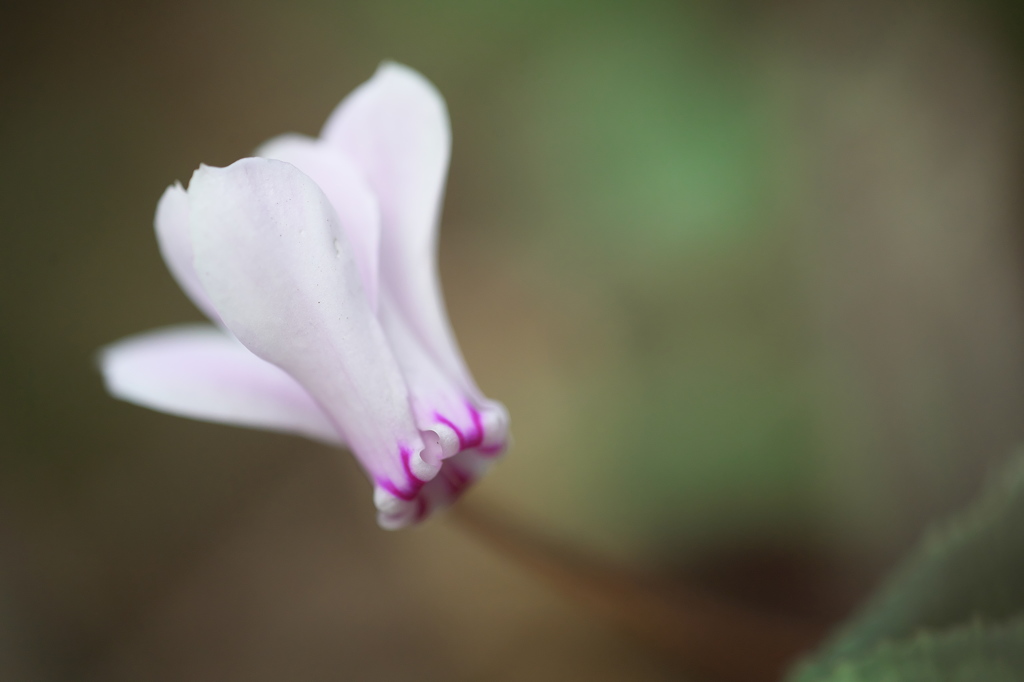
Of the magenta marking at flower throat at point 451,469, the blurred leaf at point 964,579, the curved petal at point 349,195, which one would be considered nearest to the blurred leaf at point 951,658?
the blurred leaf at point 964,579

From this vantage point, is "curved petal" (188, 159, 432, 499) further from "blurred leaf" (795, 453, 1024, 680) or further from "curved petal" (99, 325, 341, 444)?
"blurred leaf" (795, 453, 1024, 680)

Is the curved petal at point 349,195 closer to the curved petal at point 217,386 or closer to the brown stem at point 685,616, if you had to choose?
the curved petal at point 217,386

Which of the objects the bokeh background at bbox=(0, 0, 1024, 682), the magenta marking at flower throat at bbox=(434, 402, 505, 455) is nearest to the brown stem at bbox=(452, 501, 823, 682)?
the bokeh background at bbox=(0, 0, 1024, 682)

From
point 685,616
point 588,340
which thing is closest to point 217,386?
point 685,616

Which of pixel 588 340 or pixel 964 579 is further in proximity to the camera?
pixel 588 340

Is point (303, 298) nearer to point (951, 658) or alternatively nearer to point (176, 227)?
point (176, 227)

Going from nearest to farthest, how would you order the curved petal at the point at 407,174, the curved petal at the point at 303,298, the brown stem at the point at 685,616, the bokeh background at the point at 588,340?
the curved petal at the point at 303,298
the curved petal at the point at 407,174
the brown stem at the point at 685,616
the bokeh background at the point at 588,340
